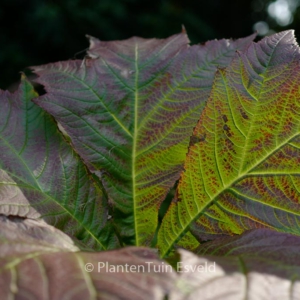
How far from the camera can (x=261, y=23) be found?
5.14 m

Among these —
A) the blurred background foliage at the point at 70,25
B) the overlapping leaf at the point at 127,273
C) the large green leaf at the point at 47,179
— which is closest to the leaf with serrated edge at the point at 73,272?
the overlapping leaf at the point at 127,273

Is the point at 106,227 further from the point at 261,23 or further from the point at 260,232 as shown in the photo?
the point at 261,23

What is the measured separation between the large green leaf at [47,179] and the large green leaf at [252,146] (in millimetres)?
131

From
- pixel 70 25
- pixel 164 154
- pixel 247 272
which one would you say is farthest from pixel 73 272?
pixel 70 25

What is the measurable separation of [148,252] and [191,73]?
1.06 feet

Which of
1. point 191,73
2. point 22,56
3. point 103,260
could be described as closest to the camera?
point 103,260

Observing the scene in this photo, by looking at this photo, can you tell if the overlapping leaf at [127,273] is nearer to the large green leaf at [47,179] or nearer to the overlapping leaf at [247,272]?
the overlapping leaf at [247,272]

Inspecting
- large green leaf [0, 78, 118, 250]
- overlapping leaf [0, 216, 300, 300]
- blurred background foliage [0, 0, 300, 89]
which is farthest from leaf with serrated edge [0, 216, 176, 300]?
blurred background foliage [0, 0, 300, 89]

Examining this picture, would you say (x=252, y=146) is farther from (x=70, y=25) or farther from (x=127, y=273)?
(x=70, y=25)

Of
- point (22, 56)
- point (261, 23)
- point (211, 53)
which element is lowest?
point (211, 53)

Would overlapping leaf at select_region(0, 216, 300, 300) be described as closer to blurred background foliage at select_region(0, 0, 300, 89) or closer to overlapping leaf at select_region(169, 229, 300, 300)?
overlapping leaf at select_region(169, 229, 300, 300)

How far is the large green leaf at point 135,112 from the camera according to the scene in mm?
556

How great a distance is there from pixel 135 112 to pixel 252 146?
0.57ft

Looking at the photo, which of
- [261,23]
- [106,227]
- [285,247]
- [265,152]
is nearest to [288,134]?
[265,152]
